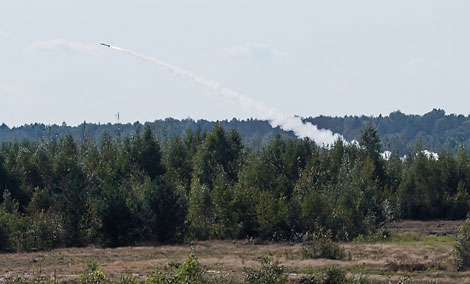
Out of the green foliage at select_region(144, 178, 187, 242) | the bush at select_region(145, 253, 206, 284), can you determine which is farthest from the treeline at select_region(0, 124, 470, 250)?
the bush at select_region(145, 253, 206, 284)

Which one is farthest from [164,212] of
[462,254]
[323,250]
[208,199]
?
[462,254]

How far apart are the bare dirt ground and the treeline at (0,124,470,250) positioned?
10.0 ft

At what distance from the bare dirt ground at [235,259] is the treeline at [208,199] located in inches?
120

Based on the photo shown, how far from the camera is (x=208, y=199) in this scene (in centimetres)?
6812

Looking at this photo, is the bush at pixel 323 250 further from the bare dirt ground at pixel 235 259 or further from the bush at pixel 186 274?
the bush at pixel 186 274

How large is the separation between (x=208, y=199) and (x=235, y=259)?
19.1 metres

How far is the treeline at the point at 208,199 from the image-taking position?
199 ft

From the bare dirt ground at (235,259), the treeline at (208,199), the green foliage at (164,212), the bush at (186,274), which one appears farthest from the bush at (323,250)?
the bush at (186,274)

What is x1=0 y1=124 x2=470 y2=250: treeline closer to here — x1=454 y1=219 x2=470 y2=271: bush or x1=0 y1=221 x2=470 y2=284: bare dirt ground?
x1=0 y1=221 x2=470 y2=284: bare dirt ground

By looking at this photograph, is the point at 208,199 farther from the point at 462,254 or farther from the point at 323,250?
the point at 462,254

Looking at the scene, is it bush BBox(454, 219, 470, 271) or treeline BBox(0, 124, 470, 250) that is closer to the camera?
bush BBox(454, 219, 470, 271)

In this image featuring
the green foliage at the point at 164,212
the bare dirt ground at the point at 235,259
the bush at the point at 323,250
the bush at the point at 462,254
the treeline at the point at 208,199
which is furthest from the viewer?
the green foliage at the point at 164,212

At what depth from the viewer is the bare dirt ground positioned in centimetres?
4250

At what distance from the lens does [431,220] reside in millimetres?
82562
